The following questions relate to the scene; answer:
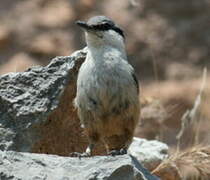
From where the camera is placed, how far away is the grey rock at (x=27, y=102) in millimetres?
6098

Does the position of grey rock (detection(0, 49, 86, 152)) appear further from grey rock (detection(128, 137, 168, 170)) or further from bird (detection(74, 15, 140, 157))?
grey rock (detection(128, 137, 168, 170))

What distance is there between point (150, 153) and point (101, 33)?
Answer: 45.9 inches

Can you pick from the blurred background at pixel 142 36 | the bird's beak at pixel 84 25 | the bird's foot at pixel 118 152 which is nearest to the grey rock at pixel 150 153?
the bird's foot at pixel 118 152

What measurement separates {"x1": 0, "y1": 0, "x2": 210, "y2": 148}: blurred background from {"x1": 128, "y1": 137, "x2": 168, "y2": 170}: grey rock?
10.0 feet

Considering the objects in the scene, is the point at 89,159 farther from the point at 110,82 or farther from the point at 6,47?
the point at 6,47

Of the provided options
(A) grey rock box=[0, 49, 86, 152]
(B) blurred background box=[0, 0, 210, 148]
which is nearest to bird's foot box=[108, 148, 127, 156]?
(A) grey rock box=[0, 49, 86, 152]

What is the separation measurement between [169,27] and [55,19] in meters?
1.33

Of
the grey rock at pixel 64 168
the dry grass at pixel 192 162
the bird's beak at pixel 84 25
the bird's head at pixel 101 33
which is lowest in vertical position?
the dry grass at pixel 192 162

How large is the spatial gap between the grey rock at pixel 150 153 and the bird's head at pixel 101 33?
3.19 ft

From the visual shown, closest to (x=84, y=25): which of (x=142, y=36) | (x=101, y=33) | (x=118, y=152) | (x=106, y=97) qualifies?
(x=101, y=33)

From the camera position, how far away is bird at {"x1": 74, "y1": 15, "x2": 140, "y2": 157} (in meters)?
6.05

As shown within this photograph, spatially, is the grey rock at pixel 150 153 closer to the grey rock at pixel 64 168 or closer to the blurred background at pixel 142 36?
the grey rock at pixel 64 168

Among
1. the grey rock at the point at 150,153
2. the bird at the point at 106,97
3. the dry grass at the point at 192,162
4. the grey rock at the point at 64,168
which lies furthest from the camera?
the grey rock at the point at 150,153

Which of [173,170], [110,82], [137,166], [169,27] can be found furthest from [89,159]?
[169,27]
